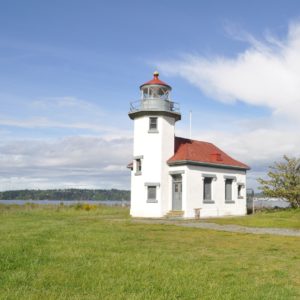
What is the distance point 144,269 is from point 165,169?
21.0 meters

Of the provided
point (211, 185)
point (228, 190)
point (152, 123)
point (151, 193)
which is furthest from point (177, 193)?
point (152, 123)

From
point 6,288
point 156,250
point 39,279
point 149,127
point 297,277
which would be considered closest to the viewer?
point 6,288

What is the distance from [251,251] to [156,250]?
9.09ft

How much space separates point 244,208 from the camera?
33062 mm

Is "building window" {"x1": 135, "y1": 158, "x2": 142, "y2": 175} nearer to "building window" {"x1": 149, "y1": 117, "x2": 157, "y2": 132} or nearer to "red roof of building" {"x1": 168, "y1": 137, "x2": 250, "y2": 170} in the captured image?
"red roof of building" {"x1": 168, "y1": 137, "x2": 250, "y2": 170}

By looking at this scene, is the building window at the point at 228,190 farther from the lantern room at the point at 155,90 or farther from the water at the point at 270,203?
the lantern room at the point at 155,90

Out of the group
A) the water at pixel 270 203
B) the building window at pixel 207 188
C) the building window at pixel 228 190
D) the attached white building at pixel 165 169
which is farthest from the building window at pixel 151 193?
the water at pixel 270 203

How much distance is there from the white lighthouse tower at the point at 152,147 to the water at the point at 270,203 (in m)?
10.6

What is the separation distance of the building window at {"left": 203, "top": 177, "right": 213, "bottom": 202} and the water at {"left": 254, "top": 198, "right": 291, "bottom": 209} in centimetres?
668

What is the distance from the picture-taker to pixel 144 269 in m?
8.27

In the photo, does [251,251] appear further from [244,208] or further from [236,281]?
[244,208]

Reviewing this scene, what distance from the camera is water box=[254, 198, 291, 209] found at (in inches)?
1337

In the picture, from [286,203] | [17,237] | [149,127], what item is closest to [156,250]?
[17,237]

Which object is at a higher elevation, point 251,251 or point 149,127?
point 149,127
